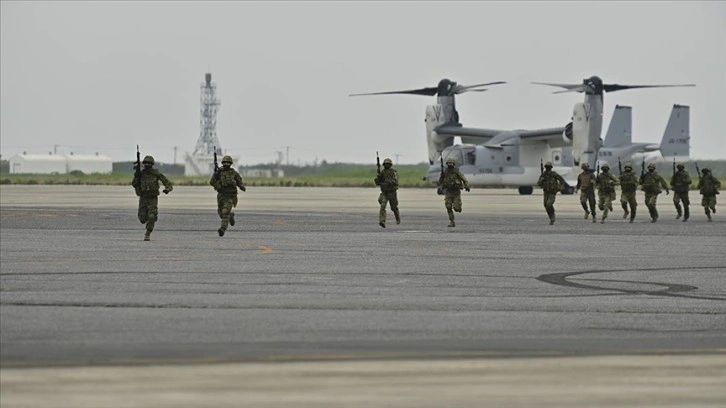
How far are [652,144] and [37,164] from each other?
103 meters

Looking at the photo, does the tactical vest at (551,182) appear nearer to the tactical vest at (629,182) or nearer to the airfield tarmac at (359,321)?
the tactical vest at (629,182)

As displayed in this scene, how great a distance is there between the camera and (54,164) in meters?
175

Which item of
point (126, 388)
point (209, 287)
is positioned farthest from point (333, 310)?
point (126, 388)

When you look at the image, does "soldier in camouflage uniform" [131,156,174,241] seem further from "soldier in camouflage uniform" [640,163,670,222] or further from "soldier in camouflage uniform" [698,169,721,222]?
"soldier in camouflage uniform" [698,169,721,222]

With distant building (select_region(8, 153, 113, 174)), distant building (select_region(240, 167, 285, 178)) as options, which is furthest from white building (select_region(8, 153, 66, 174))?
distant building (select_region(240, 167, 285, 178))

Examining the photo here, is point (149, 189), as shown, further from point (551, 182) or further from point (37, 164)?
point (37, 164)

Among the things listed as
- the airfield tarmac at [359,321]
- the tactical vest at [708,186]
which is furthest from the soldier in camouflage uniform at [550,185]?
the airfield tarmac at [359,321]

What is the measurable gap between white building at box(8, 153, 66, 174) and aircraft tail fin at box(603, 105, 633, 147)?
93.5m

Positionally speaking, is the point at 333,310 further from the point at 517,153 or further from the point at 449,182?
the point at 517,153

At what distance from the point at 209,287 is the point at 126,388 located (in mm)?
8056

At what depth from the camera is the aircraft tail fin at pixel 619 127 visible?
9688 centimetres

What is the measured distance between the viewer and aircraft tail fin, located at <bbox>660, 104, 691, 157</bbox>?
93.7 m

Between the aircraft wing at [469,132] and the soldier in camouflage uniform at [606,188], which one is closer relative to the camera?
the soldier in camouflage uniform at [606,188]

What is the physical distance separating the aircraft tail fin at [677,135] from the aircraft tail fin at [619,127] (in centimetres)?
323
